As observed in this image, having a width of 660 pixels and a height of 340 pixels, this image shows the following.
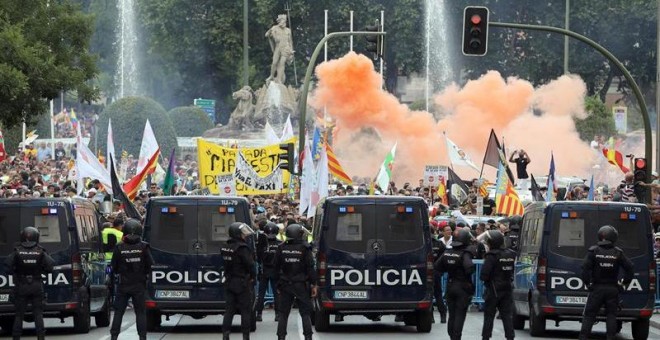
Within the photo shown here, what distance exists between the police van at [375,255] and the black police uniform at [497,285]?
10.7 feet

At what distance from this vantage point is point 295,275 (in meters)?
21.7

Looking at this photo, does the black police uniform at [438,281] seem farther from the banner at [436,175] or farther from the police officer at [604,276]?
the banner at [436,175]

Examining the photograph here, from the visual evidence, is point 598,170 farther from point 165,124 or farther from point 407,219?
point 407,219

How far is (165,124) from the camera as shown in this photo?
6712 centimetres

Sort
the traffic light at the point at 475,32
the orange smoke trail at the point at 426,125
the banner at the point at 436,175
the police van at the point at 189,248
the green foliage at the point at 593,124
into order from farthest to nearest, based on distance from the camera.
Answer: the green foliage at the point at 593,124, the orange smoke trail at the point at 426,125, the banner at the point at 436,175, the traffic light at the point at 475,32, the police van at the point at 189,248

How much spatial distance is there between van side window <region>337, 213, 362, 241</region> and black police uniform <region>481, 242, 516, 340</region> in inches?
141

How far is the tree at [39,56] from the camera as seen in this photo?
27.2 meters

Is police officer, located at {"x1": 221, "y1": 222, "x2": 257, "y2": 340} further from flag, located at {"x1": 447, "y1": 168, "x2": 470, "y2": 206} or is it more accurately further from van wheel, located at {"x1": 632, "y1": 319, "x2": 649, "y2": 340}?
flag, located at {"x1": 447, "y1": 168, "x2": 470, "y2": 206}

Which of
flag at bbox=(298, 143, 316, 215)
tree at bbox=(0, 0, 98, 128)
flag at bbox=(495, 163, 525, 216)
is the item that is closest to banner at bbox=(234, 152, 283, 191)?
flag at bbox=(298, 143, 316, 215)

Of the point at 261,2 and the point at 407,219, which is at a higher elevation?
→ the point at 261,2

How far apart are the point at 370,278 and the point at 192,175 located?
27097 mm

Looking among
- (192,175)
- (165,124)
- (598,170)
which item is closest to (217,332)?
(192,175)

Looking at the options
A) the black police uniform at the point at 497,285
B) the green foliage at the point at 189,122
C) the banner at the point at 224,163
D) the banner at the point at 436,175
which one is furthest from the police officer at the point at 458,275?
the green foliage at the point at 189,122

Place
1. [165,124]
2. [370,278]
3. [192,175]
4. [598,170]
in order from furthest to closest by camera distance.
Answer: [165,124] → [598,170] → [192,175] → [370,278]
